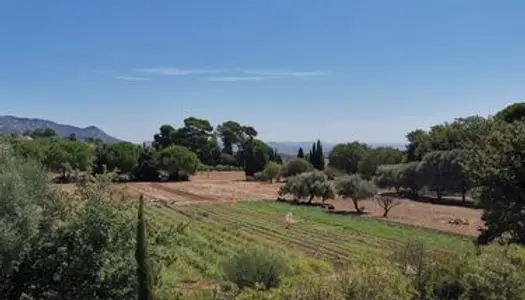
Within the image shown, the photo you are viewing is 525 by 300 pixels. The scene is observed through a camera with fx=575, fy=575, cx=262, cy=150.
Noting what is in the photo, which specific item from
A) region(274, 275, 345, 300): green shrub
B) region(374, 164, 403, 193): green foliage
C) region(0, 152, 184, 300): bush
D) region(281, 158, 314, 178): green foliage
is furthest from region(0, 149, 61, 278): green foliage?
region(281, 158, 314, 178): green foliage

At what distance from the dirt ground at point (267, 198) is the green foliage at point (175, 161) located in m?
3.02

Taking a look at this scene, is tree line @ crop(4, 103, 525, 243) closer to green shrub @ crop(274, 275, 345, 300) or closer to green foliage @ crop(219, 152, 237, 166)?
green foliage @ crop(219, 152, 237, 166)

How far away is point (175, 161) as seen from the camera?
10194cm

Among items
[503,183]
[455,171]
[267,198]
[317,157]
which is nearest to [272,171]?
[317,157]

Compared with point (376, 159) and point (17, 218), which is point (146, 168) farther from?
point (17, 218)

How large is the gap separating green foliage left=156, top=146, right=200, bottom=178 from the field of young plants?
37.9 m

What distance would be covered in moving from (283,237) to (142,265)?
2810cm

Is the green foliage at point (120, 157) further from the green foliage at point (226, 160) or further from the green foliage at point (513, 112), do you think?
the green foliage at point (513, 112)

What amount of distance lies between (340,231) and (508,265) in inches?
1366

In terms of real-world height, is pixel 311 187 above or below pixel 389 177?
below

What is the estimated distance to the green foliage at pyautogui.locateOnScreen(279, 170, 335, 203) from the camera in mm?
69312

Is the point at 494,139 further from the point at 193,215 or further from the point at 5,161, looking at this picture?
the point at 193,215

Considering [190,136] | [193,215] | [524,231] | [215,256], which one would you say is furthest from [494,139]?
[190,136]

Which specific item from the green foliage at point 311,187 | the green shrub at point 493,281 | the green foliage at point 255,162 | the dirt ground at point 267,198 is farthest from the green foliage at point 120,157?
the green shrub at point 493,281
